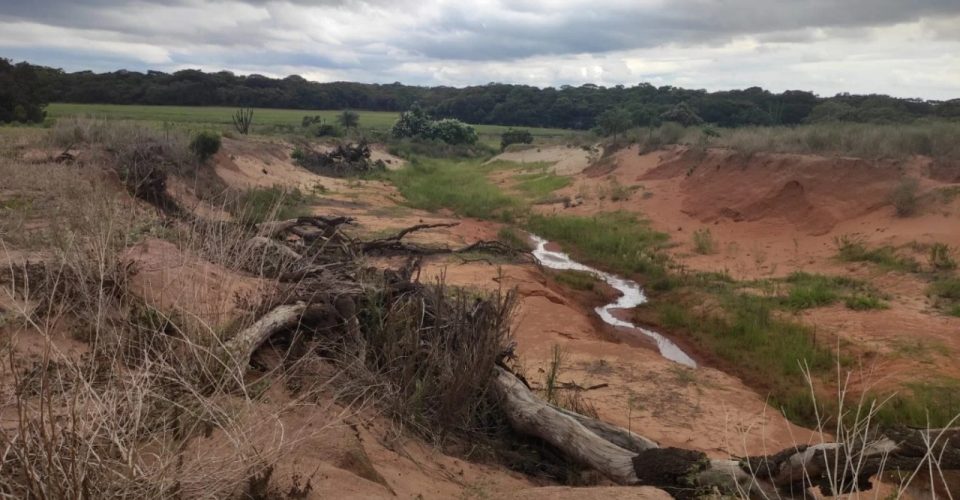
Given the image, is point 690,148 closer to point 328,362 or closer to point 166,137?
point 166,137

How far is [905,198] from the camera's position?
50.2 ft

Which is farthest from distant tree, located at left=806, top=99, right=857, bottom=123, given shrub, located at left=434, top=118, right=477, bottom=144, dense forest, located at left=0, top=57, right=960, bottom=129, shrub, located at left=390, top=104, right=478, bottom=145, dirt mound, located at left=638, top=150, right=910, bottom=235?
shrub, located at left=390, top=104, right=478, bottom=145

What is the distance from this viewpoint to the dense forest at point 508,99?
45.1 meters

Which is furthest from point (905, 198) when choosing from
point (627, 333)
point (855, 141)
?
point (627, 333)

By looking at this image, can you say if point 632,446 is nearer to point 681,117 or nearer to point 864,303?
point 864,303

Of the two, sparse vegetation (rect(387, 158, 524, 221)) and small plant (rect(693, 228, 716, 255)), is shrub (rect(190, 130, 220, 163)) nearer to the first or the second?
sparse vegetation (rect(387, 158, 524, 221))

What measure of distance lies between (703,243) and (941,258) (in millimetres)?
5125

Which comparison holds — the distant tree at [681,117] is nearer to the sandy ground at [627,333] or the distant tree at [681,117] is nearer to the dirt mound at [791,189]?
the sandy ground at [627,333]

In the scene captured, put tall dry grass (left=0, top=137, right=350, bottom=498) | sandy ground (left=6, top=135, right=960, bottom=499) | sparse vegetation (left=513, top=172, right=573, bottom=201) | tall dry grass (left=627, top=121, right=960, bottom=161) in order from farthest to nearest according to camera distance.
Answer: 1. sparse vegetation (left=513, top=172, right=573, bottom=201)
2. tall dry grass (left=627, top=121, right=960, bottom=161)
3. sandy ground (left=6, top=135, right=960, bottom=499)
4. tall dry grass (left=0, top=137, right=350, bottom=498)

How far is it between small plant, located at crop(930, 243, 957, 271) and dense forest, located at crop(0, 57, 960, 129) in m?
22.0

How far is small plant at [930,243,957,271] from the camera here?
12.1 meters

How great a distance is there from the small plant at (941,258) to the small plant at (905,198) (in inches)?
106

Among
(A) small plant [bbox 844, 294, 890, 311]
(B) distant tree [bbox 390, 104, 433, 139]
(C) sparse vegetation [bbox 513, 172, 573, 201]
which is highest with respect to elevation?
(B) distant tree [bbox 390, 104, 433, 139]

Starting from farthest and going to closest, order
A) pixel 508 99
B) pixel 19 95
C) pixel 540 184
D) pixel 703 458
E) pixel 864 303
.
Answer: pixel 508 99 → pixel 540 184 → pixel 19 95 → pixel 864 303 → pixel 703 458
